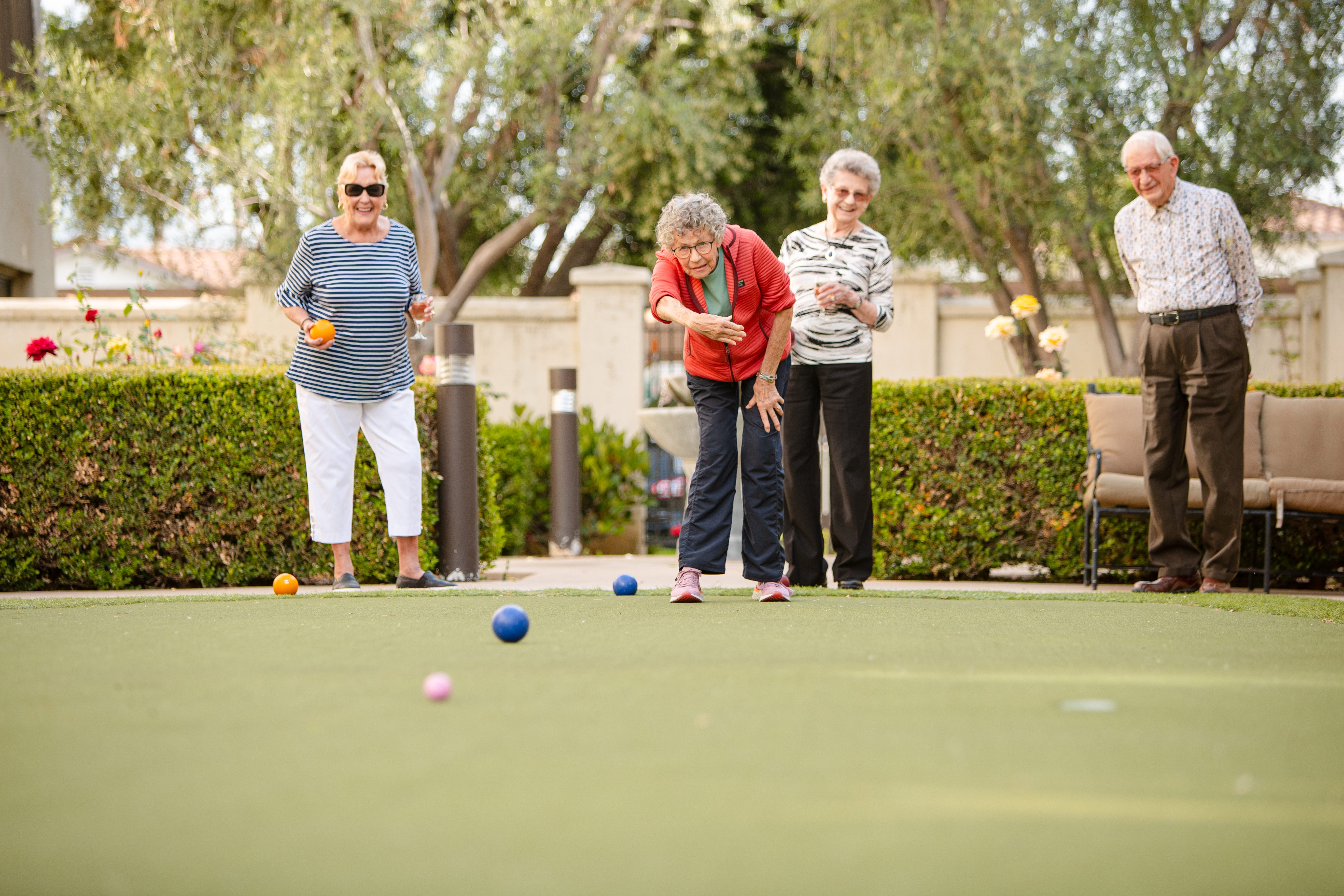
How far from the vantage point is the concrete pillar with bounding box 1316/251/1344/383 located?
1052cm

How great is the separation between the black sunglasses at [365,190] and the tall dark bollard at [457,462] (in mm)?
811

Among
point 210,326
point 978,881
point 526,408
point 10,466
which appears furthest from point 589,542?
point 978,881

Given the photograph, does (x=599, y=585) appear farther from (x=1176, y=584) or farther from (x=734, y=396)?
(x=1176, y=584)

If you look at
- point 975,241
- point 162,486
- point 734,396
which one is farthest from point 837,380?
point 975,241

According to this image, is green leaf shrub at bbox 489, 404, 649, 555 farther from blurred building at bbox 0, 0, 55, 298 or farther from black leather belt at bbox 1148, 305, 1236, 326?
blurred building at bbox 0, 0, 55, 298

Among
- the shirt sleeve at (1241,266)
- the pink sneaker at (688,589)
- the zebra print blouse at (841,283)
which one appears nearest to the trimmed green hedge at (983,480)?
the shirt sleeve at (1241,266)

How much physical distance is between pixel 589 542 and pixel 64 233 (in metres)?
7.43

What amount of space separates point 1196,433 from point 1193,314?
0.49 metres

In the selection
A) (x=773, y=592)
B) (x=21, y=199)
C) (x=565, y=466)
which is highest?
(x=21, y=199)

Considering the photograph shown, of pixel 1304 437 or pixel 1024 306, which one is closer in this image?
pixel 1304 437

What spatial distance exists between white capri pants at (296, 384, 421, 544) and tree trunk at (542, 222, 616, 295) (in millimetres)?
9202

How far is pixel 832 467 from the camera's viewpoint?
4.86 meters

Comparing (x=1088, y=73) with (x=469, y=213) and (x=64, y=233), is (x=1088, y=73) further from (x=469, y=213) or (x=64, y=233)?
(x=64, y=233)

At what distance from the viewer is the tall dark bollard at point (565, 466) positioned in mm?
8023
